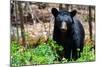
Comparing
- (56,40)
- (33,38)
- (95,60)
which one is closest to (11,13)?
(33,38)

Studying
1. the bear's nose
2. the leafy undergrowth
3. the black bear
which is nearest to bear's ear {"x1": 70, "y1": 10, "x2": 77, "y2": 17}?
the black bear

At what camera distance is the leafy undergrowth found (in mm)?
1965

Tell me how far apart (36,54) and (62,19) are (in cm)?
43

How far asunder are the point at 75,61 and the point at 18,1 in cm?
82

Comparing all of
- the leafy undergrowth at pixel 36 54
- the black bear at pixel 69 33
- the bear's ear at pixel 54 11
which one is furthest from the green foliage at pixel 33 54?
the bear's ear at pixel 54 11

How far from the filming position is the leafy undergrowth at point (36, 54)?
1965 millimetres

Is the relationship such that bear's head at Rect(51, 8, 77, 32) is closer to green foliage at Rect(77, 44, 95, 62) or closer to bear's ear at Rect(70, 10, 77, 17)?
bear's ear at Rect(70, 10, 77, 17)

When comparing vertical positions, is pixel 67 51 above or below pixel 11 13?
below

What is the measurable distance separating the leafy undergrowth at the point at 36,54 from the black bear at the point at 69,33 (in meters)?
0.06

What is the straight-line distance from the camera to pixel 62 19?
7.03ft

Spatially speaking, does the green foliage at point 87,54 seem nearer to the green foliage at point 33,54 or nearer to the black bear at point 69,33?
the black bear at point 69,33

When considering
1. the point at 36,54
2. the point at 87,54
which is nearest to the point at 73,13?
the point at 87,54

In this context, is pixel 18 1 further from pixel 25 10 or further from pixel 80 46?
pixel 80 46
